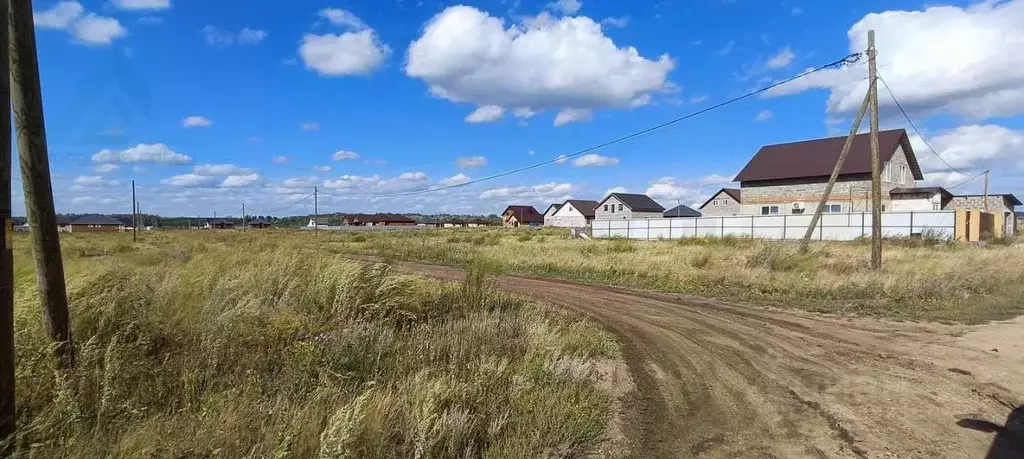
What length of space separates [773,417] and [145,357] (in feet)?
18.4

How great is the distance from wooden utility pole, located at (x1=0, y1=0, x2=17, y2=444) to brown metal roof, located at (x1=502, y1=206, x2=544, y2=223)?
12609 cm

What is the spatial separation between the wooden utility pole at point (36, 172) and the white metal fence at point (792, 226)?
133 ft

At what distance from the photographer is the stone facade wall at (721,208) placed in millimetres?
65875

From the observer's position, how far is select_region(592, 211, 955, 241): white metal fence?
114ft

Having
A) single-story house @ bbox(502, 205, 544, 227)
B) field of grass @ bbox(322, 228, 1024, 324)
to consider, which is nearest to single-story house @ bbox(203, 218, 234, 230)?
single-story house @ bbox(502, 205, 544, 227)

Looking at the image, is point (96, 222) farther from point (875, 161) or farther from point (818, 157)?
point (875, 161)

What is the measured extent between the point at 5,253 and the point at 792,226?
43.7m

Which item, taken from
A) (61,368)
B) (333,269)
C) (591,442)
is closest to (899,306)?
(591,442)

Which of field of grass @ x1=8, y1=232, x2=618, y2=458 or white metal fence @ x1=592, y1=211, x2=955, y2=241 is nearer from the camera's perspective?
field of grass @ x1=8, y1=232, x2=618, y2=458

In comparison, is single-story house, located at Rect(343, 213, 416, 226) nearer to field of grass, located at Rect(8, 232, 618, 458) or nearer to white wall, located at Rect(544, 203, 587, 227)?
white wall, located at Rect(544, 203, 587, 227)

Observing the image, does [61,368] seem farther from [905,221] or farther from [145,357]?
[905,221]

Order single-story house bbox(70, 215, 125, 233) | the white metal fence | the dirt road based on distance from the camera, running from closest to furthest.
Answer: the dirt road
the white metal fence
single-story house bbox(70, 215, 125, 233)

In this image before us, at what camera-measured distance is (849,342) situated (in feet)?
28.2

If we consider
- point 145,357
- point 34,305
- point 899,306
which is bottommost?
point 899,306
